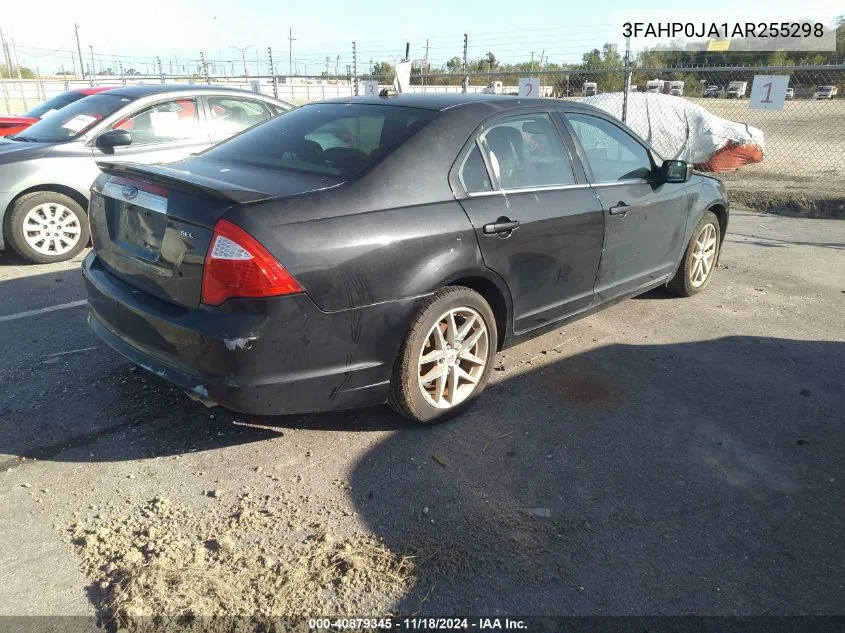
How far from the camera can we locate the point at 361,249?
2.86 meters

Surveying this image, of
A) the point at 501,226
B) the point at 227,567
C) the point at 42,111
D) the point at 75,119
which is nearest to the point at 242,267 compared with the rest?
the point at 227,567

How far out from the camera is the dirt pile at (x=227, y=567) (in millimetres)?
2203

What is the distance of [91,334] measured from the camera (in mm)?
4422

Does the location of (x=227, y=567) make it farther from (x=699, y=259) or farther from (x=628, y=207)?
(x=699, y=259)

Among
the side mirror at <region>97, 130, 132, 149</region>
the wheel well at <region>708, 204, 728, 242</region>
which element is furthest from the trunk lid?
the wheel well at <region>708, 204, 728, 242</region>

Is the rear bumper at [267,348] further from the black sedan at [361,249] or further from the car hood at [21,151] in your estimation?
the car hood at [21,151]

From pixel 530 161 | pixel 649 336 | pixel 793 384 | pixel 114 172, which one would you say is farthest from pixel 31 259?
pixel 793 384

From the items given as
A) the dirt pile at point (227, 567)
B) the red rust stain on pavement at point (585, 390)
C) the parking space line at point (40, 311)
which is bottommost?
the red rust stain on pavement at point (585, 390)

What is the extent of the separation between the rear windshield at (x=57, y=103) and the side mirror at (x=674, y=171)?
21.8 ft

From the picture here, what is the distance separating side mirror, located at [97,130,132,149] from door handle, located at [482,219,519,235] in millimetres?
4208

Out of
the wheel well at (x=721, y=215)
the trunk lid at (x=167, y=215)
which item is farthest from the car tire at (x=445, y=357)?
the wheel well at (x=721, y=215)

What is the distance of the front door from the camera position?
4203mm

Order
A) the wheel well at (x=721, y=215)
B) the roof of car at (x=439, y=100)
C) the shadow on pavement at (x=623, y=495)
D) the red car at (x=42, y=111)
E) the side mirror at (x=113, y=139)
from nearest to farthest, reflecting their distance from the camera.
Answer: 1. the shadow on pavement at (x=623, y=495)
2. the roof of car at (x=439, y=100)
3. the wheel well at (x=721, y=215)
4. the side mirror at (x=113, y=139)
5. the red car at (x=42, y=111)

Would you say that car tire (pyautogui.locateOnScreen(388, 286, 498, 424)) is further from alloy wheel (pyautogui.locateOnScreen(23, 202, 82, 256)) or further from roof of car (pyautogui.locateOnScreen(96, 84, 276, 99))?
roof of car (pyautogui.locateOnScreen(96, 84, 276, 99))
